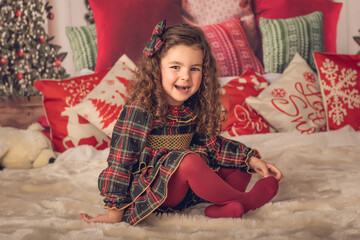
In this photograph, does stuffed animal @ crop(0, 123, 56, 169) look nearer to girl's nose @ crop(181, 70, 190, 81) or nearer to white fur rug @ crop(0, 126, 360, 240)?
white fur rug @ crop(0, 126, 360, 240)

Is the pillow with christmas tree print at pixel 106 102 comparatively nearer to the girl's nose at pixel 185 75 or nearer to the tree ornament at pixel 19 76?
the girl's nose at pixel 185 75

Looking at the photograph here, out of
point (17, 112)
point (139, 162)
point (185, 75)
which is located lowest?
point (17, 112)

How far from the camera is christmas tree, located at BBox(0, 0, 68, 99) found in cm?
270

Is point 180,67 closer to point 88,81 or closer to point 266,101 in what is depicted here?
point 266,101

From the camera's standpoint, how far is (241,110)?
195 cm

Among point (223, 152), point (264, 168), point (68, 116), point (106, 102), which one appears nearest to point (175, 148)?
point (223, 152)

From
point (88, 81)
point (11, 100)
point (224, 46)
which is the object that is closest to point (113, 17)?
point (88, 81)

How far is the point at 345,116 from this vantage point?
1.92 meters

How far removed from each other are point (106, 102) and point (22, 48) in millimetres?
1192

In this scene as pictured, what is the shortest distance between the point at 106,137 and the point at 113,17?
2.67 ft

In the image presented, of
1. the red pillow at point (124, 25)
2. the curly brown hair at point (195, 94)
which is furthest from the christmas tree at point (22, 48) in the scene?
the curly brown hair at point (195, 94)

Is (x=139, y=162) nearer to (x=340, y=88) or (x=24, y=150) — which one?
(x=24, y=150)

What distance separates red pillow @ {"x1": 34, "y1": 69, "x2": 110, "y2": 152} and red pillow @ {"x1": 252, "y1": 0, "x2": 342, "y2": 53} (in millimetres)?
1206

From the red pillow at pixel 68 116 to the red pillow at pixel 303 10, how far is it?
1206 millimetres
